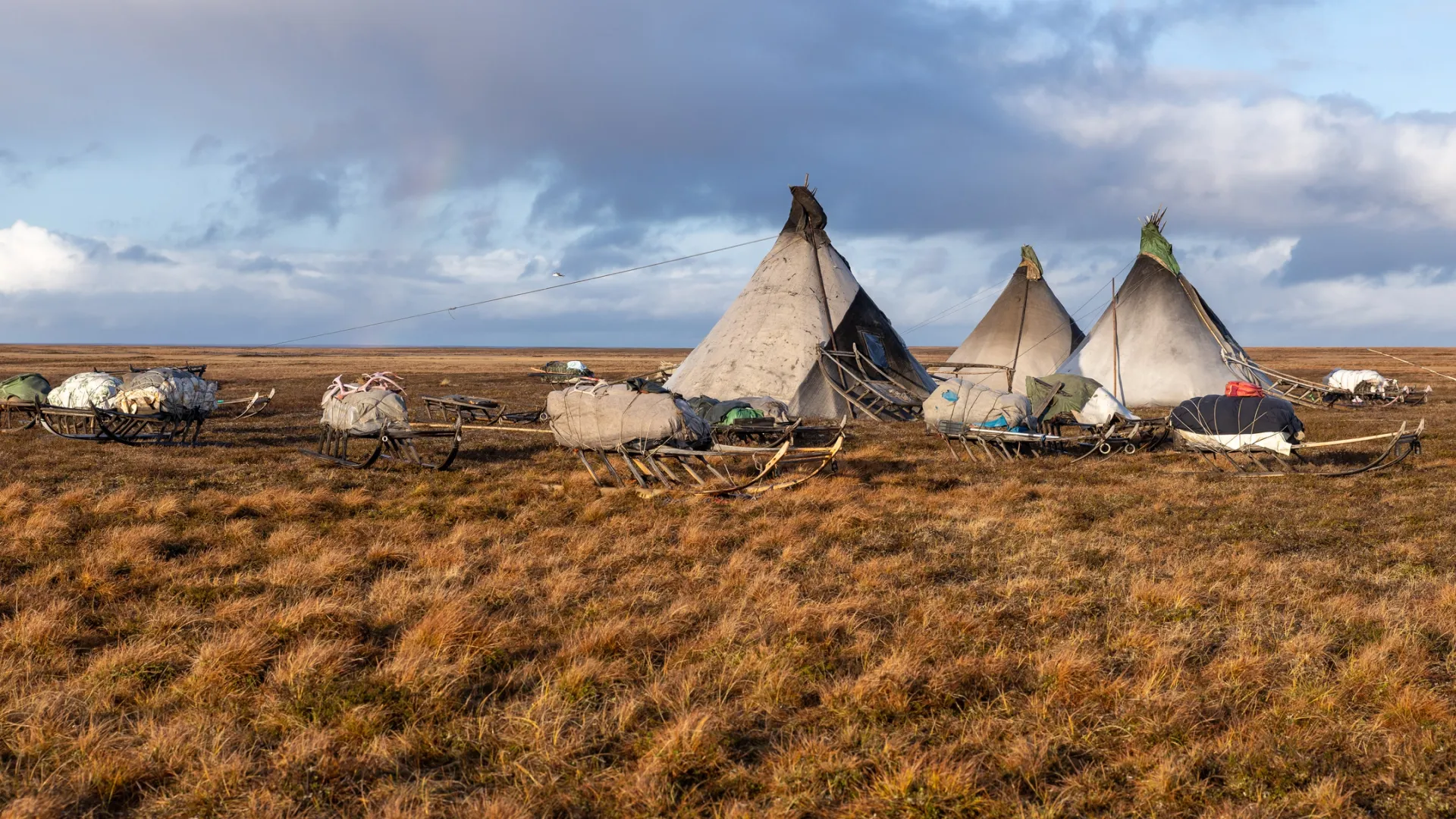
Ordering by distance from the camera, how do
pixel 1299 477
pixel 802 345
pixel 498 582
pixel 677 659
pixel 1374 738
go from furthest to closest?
pixel 802 345 → pixel 1299 477 → pixel 498 582 → pixel 677 659 → pixel 1374 738

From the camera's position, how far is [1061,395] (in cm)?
1950

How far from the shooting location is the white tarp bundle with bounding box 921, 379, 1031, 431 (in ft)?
57.2

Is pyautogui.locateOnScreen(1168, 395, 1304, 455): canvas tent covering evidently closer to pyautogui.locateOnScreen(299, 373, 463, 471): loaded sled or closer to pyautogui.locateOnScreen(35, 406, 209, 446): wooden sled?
pyautogui.locateOnScreen(299, 373, 463, 471): loaded sled

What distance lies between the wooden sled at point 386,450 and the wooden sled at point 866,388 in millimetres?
10208

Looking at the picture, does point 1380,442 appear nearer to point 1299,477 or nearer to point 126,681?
point 1299,477

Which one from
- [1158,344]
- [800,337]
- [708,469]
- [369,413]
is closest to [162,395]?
[369,413]

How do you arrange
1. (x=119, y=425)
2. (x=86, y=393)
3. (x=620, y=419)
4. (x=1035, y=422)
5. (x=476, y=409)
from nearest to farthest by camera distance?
1. (x=620, y=419)
2. (x=86, y=393)
3. (x=1035, y=422)
4. (x=119, y=425)
5. (x=476, y=409)

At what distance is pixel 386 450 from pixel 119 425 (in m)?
5.81

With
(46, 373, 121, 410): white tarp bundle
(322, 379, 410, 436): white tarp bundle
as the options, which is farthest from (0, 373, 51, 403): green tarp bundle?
(322, 379, 410, 436): white tarp bundle

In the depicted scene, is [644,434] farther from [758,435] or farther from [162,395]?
[162,395]

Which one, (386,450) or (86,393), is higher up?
(86,393)

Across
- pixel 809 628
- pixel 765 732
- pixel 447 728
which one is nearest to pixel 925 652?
pixel 809 628

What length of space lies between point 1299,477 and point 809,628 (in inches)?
477

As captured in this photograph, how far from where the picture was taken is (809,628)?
24.8 ft
